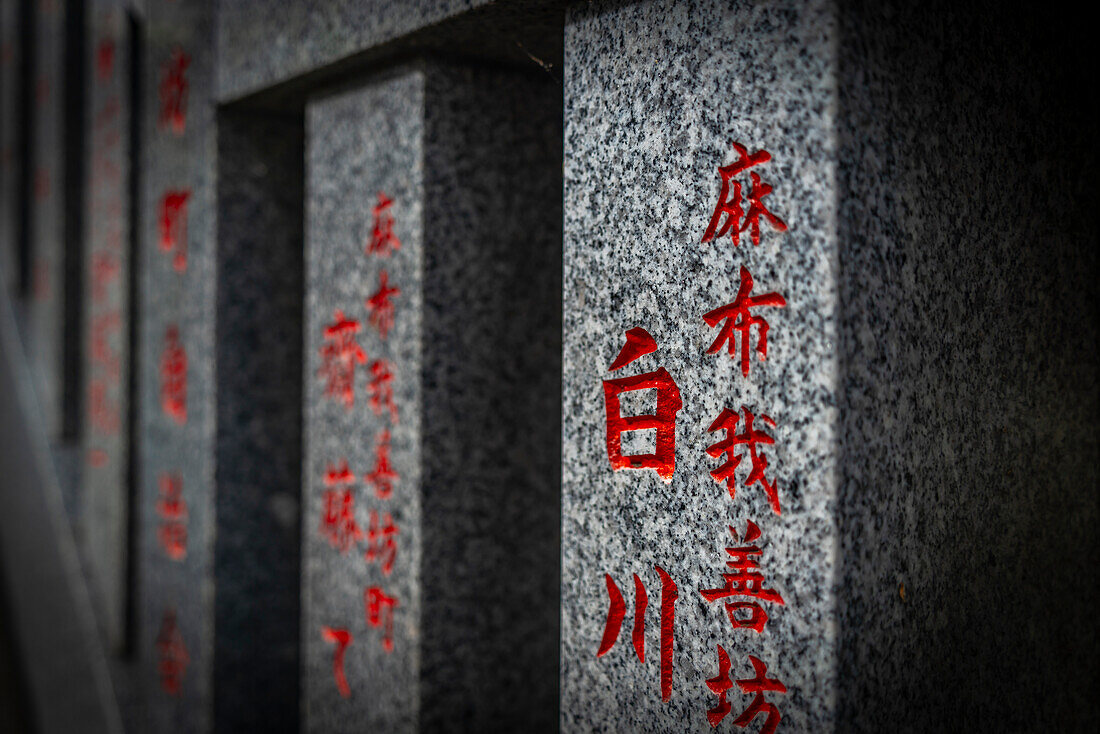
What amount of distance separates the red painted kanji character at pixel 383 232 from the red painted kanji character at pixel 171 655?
7.52 feet

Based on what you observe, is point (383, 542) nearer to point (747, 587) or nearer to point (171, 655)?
point (747, 587)

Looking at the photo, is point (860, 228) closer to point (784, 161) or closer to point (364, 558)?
point (784, 161)

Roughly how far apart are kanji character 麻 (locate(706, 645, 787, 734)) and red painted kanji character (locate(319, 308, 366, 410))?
168 centimetres

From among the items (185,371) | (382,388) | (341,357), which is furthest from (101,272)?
(382,388)

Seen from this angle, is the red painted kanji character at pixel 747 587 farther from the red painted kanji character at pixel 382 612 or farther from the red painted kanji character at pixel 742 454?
the red painted kanji character at pixel 382 612

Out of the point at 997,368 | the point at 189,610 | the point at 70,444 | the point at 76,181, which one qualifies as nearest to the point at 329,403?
the point at 189,610

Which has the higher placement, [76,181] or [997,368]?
[76,181]

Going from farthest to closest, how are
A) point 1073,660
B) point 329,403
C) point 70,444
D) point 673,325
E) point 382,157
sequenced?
1. point 70,444
2. point 329,403
3. point 382,157
4. point 1073,660
5. point 673,325

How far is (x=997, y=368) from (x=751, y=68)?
105 cm

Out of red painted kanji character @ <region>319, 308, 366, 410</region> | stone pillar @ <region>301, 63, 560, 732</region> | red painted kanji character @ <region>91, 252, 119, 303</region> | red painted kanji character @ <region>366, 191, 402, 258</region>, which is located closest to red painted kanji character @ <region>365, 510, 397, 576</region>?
stone pillar @ <region>301, 63, 560, 732</region>

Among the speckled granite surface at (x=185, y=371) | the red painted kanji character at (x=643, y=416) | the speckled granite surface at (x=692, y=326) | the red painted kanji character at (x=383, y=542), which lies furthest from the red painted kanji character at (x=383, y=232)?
the speckled granite surface at (x=185, y=371)

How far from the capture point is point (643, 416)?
2.12m

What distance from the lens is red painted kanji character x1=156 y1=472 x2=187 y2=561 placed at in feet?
12.9

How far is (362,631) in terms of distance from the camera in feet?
9.78
